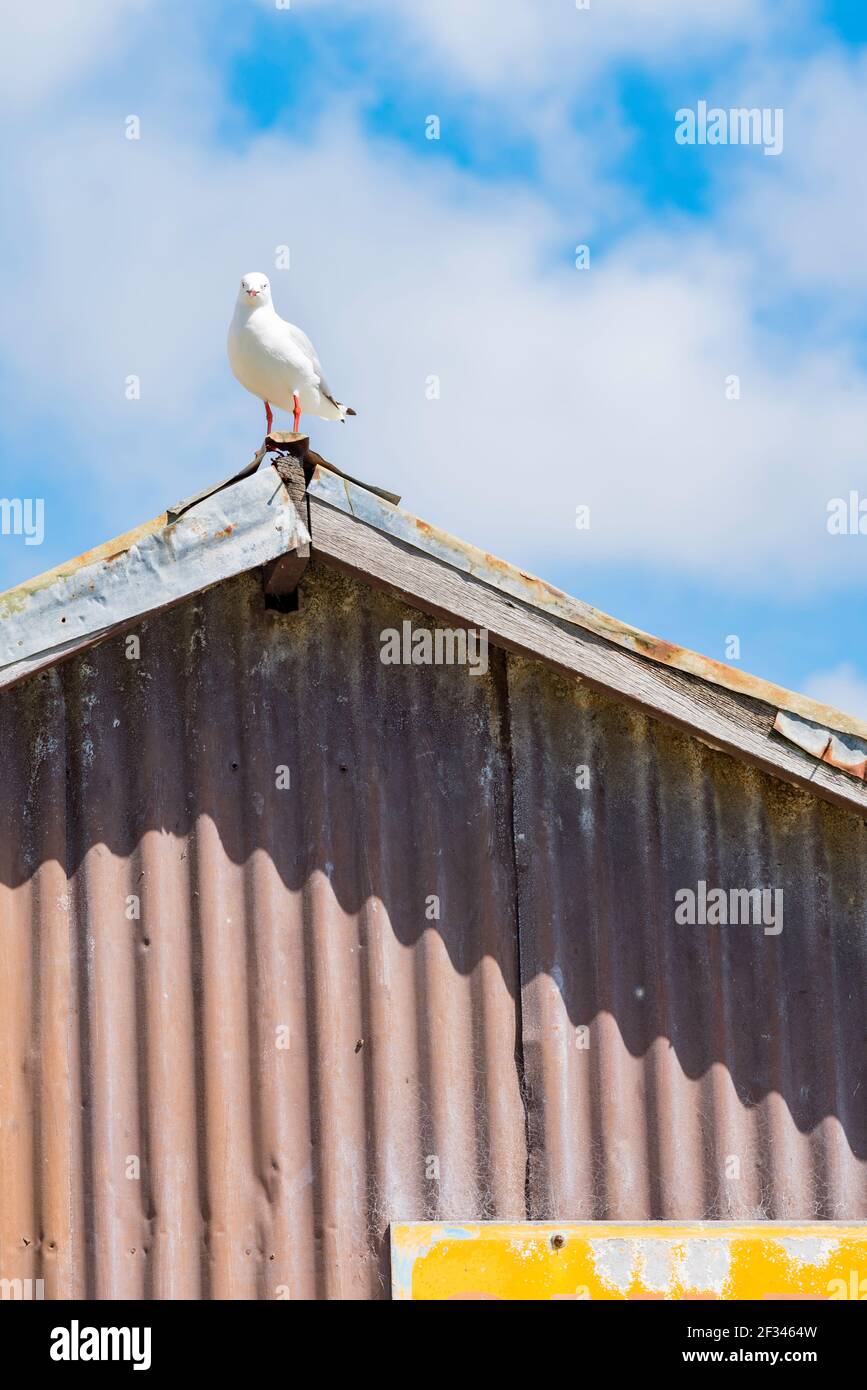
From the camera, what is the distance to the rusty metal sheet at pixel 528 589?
4.82 meters

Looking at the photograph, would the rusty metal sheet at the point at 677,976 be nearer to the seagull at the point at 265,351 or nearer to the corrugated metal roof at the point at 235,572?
the corrugated metal roof at the point at 235,572

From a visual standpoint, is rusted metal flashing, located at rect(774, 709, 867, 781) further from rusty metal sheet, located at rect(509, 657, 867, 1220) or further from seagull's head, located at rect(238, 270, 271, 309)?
seagull's head, located at rect(238, 270, 271, 309)

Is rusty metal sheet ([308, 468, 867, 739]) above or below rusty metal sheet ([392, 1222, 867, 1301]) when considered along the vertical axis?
above

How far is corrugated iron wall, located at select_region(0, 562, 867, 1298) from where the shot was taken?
4766 millimetres

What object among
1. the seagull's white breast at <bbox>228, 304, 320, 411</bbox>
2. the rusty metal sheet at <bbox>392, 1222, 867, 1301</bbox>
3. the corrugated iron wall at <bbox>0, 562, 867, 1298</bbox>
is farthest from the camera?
the seagull's white breast at <bbox>228, 304, 320, 411</bbox>

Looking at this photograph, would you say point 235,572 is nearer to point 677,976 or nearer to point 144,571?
point 144,571

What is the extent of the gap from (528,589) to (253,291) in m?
2.99

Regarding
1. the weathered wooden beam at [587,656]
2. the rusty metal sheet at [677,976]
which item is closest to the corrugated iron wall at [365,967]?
the rusty metal sheet at [677,976]

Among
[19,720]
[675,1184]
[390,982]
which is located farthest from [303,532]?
[675,1184]

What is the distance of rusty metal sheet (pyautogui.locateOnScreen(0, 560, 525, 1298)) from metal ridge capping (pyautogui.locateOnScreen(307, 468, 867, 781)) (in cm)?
36

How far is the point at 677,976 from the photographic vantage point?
4.95 meters

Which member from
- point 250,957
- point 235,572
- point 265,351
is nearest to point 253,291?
point 265,351

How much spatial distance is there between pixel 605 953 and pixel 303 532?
177cm

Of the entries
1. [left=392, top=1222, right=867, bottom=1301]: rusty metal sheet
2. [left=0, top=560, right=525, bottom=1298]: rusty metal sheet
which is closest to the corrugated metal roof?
[left=0, top=560, right=525, bottom=1298]: rusty metal sheet
